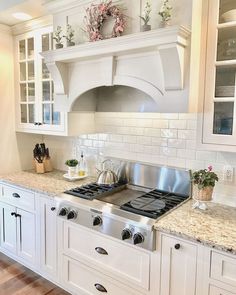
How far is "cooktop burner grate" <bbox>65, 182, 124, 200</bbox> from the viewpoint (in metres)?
2.15

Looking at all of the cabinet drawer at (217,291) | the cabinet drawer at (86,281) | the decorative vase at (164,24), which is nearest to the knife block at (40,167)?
the cabinet drawer at (86,281)

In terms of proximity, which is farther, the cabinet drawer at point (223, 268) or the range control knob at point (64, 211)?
the range control knob at point (64, 211)

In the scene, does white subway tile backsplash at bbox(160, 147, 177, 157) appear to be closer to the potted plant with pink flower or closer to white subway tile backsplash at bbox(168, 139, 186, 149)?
white subway tile backsplash at bbox(168, 139, 186, 149)

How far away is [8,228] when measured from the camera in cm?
276

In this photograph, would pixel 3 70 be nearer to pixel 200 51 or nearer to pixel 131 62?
pixel 131 62

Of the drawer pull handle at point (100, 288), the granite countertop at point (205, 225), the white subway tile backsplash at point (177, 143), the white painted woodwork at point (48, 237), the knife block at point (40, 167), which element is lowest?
the drawer pull handle at point (100, 288)

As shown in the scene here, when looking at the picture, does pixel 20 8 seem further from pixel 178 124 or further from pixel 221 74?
pixel 221 74

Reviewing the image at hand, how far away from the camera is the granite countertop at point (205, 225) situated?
146 centimetres

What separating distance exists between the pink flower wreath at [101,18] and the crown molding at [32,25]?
670 mm

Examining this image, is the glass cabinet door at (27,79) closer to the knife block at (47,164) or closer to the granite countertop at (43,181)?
the knife block at (47,164)

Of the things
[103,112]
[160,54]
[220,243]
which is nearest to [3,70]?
[103,112]

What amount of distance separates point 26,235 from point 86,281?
82 cm

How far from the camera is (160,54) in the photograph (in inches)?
67.5

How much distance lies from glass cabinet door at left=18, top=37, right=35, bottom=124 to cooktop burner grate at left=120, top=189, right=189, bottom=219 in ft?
4.96
